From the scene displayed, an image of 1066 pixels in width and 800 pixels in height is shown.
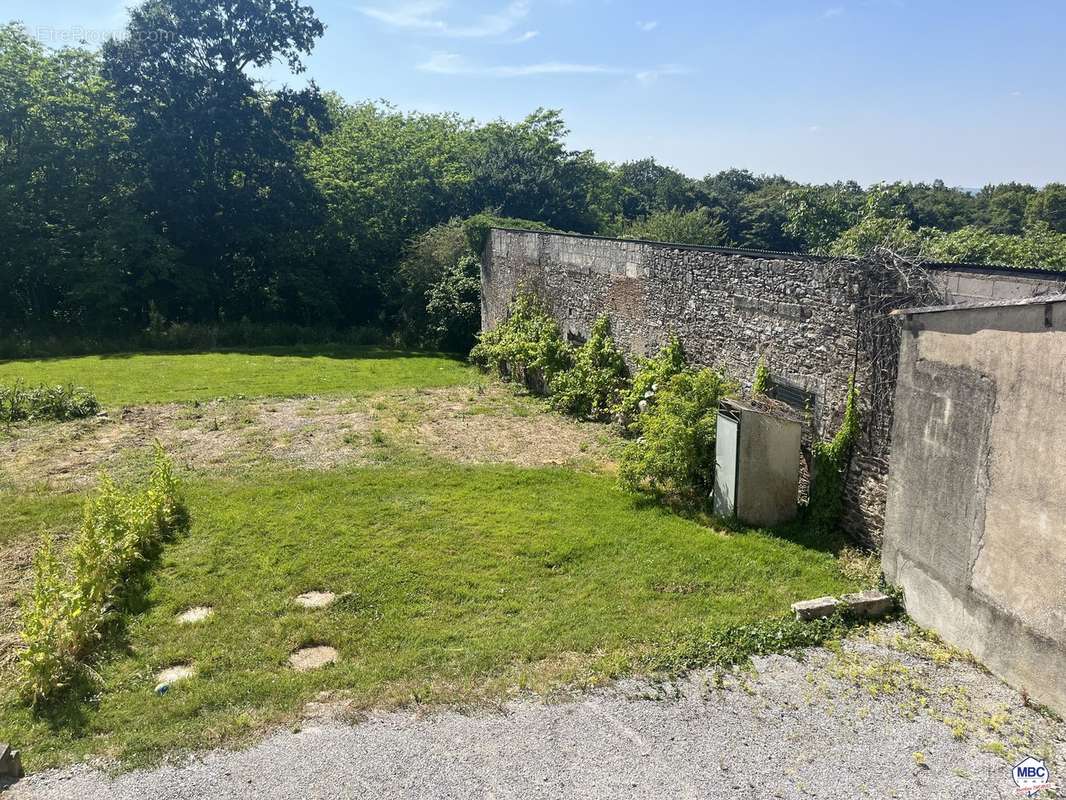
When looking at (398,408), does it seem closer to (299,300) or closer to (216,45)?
(299,300)

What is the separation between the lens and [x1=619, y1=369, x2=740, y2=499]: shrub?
28.6 feet

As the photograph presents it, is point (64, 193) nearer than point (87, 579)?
No

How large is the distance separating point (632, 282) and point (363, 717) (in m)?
9.62

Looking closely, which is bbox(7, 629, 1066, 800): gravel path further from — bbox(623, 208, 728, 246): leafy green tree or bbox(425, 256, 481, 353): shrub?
bbox(623, 208, 728, 246): leafy green tree

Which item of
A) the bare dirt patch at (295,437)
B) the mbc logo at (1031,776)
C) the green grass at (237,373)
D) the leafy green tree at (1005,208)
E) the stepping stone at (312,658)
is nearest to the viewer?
the mbc logo at (1031,776)

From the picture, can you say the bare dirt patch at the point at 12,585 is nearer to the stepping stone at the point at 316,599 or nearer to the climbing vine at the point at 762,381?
the stepping stone at the point at 316,599

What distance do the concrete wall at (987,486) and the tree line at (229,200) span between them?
50.3 feet

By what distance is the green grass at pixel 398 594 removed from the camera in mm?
5117

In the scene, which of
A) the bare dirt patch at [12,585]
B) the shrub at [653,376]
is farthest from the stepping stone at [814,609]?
the bare dirt patch at [12,585]

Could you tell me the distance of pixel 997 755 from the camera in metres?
4.47

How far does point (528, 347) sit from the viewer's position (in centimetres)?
1598

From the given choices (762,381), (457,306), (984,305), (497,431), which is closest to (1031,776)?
(984,305)

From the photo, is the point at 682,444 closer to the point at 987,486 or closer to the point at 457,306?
the point at 987,486

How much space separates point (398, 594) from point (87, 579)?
2628 millimetres
